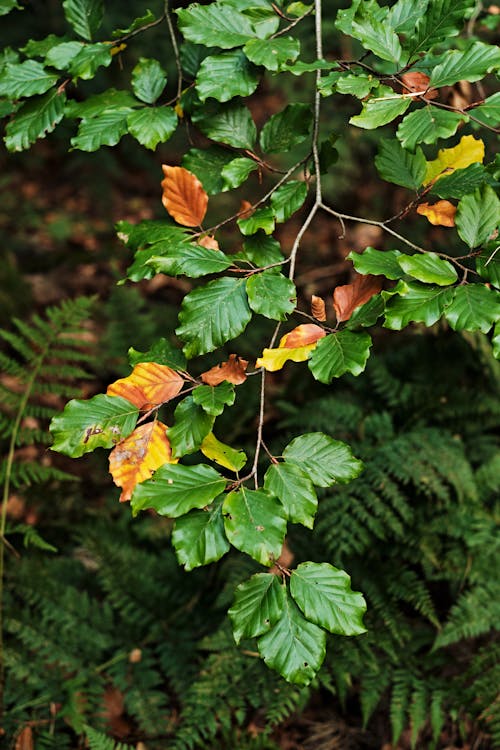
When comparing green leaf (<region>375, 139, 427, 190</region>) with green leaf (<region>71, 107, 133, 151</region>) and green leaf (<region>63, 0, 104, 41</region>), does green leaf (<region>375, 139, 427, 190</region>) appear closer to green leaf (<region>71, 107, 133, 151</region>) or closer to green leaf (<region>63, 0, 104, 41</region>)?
green leaf (<region>71, 107, 133, 151</region>)

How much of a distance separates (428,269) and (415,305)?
64 millimetres

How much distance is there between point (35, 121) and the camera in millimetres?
1197

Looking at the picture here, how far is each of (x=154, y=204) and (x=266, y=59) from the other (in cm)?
392

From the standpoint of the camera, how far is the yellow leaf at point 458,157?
3.59 feet

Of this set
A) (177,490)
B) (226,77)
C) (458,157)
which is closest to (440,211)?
(458,157)

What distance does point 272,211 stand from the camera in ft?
3.62

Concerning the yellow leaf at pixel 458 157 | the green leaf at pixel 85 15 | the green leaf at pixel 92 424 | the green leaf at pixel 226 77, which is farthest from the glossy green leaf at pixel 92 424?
the green leaf at pixel 85 15

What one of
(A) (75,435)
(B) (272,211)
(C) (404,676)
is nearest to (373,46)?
(B) (272,211)

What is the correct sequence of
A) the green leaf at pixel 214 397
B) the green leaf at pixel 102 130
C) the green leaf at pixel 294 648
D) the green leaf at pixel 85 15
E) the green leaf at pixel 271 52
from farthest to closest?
the green leaf at pixel 85 15, the green leaf at pixel 102 130, the green leaf at pixel 271 52, the green leaf at pixel 214 397, the green leaf at pixel 294 648

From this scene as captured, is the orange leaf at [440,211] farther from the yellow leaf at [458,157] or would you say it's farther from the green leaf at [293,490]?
the green leaf at [293,490]

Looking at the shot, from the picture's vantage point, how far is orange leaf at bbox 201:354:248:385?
100 centimetres

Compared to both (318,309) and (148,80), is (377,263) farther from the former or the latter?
(148,80)

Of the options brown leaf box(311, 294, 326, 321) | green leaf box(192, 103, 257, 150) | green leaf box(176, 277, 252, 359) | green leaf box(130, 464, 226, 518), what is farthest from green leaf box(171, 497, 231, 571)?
green leaf box(192, 103, 257, 150)

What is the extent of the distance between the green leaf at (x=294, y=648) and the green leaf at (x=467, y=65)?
0.82m
